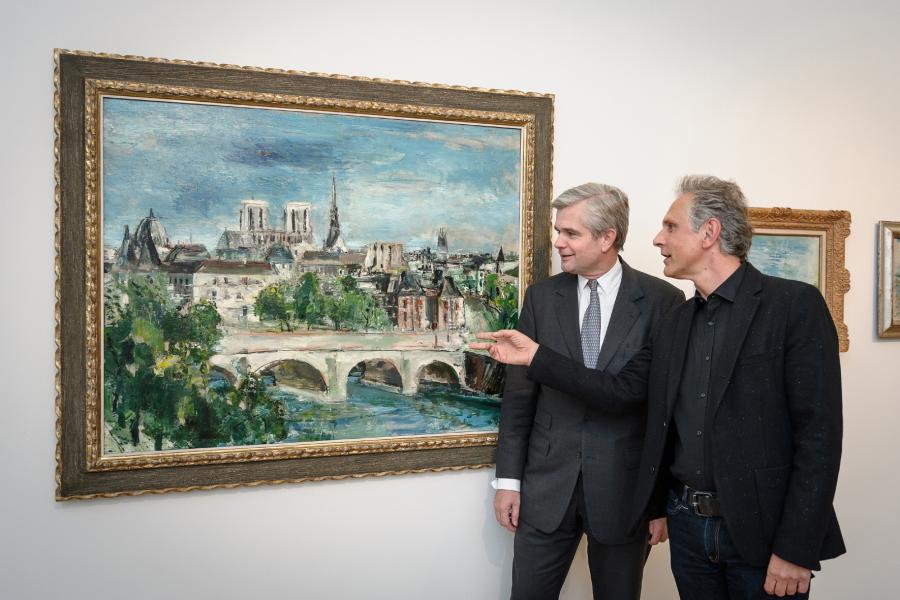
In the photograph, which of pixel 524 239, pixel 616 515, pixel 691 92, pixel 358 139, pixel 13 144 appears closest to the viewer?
pixel 13 144

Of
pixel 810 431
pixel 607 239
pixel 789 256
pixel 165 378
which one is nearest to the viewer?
pixel 810 431

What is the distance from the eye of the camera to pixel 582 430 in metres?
2.24

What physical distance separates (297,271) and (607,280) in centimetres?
107

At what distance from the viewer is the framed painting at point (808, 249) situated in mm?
2871

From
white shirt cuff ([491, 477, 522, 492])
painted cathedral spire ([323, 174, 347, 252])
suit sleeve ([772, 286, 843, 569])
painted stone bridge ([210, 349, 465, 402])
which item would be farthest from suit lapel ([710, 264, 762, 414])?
painted cathedral spire ([323, 174, 347, 252])

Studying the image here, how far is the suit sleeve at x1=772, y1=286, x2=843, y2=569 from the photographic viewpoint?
1.77m

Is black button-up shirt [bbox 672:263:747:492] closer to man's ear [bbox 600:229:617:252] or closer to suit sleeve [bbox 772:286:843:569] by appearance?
suit sleeve [bbox 772:286:843:569]

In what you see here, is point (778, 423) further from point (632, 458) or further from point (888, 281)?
point (888, 281)

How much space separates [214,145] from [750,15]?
2240 millimetres

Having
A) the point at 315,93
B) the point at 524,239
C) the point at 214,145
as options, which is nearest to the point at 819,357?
the point at 524,239

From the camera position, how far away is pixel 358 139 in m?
2.37

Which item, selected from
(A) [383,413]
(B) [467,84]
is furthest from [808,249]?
(A) [383,413]

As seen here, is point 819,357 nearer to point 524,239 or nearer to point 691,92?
point 524,239

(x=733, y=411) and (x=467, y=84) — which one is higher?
(x=467, y=84)
